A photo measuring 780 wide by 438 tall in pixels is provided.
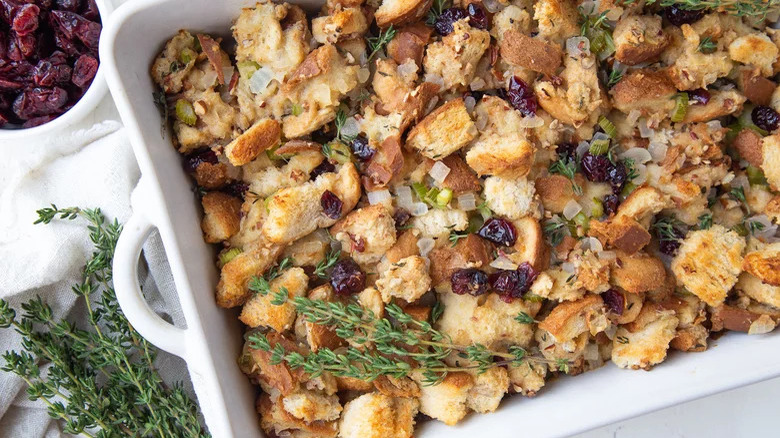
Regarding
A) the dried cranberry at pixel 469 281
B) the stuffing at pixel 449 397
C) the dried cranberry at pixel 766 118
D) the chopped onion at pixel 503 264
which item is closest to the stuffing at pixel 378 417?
the stuffing at pixel 449 397

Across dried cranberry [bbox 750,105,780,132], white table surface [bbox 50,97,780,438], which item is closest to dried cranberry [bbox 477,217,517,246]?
dried cranberry [bbox 750,105,780,132]

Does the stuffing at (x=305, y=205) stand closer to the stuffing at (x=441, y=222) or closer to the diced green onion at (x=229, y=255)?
the diced green onion at (x=229, y=255)

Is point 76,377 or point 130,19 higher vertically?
point 130,19

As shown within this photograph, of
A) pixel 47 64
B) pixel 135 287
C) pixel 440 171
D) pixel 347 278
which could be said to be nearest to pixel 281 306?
pixel 347 278

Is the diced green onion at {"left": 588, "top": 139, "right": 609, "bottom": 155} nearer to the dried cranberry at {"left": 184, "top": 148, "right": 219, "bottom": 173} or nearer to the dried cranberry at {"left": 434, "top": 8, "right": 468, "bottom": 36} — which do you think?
the dried cranberry at {"left": 434, "top": 8, "right": 468, "bottom": 36}

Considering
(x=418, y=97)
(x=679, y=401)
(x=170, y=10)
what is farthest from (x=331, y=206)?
(x=679, y=401)

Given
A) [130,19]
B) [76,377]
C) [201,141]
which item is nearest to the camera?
[130,19]

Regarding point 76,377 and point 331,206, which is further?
point 76,377

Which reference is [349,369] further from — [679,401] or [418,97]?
[679,401]
